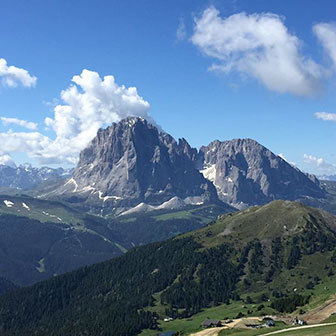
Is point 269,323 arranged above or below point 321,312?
above

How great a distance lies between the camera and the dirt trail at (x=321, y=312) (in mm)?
161250

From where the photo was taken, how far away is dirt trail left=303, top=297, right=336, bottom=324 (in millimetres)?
161250

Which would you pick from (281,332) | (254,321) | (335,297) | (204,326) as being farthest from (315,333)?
(204,326)

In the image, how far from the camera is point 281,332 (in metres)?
136

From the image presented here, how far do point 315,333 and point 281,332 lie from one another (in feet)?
53.7

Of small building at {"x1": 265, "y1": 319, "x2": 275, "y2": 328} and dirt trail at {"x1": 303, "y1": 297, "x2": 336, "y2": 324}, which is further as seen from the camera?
small building at {"x1": 265, "y1": 319, "x2": 275, "y2": 328}

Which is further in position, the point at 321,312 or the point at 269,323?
the point at 321,312

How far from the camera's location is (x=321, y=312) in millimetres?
169375

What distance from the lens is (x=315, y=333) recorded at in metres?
121

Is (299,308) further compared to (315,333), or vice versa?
(299,308)

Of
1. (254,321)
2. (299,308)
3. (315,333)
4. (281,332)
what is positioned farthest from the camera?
(299,308)

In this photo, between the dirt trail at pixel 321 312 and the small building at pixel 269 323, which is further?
the small building at pixel 269 323

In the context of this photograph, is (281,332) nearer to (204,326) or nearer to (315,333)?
(315,333)

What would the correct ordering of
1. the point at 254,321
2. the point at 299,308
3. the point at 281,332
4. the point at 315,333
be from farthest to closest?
the point at 299,308, the point at 254,321, the point at 281,332, the point at 315,333
